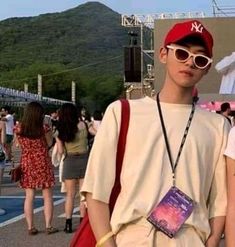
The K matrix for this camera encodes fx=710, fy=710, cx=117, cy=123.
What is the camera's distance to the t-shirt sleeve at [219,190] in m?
2.87

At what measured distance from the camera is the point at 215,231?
112 inches

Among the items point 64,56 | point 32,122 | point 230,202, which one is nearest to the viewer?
point 230,202

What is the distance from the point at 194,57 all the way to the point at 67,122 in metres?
6.44

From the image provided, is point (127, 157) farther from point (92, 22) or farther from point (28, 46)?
point (92, 22)

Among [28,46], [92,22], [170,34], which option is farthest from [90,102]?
[170,34]

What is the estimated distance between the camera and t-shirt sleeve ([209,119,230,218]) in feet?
9.40

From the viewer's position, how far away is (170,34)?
2887 millimetres

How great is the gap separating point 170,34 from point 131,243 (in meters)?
0.85

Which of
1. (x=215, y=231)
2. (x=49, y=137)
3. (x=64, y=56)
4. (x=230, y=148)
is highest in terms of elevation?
(x=230, y=148)

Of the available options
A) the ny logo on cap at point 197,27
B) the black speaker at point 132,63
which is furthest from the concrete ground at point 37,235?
the black speaker at point 132,63

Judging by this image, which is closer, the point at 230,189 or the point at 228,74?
the point at 230,189

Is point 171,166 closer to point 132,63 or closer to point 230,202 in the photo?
point 230,202

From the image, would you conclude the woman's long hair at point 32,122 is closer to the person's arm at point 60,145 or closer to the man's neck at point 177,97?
the person's arm at point 60,145

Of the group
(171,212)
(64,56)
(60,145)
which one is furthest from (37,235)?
(64,56)
